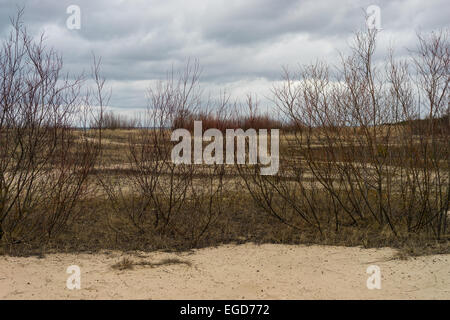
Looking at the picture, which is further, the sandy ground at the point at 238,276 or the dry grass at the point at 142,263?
the dry grass at the point at 142,263

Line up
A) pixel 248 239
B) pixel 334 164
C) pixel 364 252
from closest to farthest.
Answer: pixel 364 252 < pixel 248 239 < pixel 334 164

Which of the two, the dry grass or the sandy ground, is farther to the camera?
the dry grass

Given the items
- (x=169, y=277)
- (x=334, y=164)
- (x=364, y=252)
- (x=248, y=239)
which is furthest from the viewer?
(x=334, y=164)

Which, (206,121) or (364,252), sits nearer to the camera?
(364,252)

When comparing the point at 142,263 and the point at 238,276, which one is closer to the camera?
the point at 238,276

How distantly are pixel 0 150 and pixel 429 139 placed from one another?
7.40m

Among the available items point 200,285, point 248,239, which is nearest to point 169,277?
point 200,285

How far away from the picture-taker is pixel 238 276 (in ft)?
19.4

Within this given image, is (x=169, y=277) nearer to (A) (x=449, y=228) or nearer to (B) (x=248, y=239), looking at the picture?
(B) (x=248, y=239)

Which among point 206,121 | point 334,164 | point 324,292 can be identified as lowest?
point 324,292

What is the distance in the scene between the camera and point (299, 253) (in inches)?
279

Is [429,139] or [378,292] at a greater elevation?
[429,139]

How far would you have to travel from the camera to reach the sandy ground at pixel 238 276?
17.1 ft

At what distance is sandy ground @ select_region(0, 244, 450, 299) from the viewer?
5207mm
